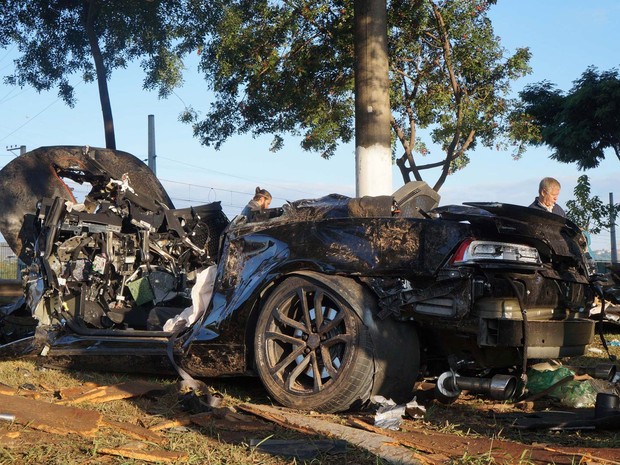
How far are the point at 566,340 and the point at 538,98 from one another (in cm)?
2397

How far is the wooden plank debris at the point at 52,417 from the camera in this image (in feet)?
13.2

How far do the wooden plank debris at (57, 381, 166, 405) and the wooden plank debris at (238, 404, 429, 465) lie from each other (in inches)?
32.0

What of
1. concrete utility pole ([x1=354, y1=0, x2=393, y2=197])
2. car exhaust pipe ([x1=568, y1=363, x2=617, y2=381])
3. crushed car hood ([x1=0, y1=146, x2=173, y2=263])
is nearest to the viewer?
car exhaust pipe ([x1=568, y1=363, x2=617, y2=381])

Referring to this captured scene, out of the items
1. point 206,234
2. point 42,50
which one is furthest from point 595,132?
point 206,234

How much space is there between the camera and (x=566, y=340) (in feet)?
A: 16.0

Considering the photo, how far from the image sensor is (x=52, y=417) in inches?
165

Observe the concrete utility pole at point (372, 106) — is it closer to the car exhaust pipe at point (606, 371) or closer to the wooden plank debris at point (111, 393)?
the car exhaust pipe at point (606, 371)

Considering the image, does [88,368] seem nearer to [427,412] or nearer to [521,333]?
[427,412]

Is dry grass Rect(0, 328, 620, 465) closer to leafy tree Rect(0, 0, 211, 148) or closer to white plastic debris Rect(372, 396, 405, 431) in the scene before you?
white plastic debris Rect(372, 396, 405, 431)

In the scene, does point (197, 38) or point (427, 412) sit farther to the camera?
point (197, 38)

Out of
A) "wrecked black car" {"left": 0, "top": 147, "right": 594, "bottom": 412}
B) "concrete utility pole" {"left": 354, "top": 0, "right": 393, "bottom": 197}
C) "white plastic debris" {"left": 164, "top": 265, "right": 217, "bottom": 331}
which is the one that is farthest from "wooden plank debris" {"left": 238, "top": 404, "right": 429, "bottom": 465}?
"concrete utility pole" {"left": 354, "top": 0, "right": 393, "bottom": 197}

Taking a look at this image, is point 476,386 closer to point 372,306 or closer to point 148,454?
point 372,306

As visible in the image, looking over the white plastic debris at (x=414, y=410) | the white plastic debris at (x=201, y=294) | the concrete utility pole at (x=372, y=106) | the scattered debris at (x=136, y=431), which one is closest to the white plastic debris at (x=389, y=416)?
the white plastic debris at (x=414, y=410)

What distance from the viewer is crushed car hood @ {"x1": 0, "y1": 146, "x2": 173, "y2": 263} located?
8.17 metres
